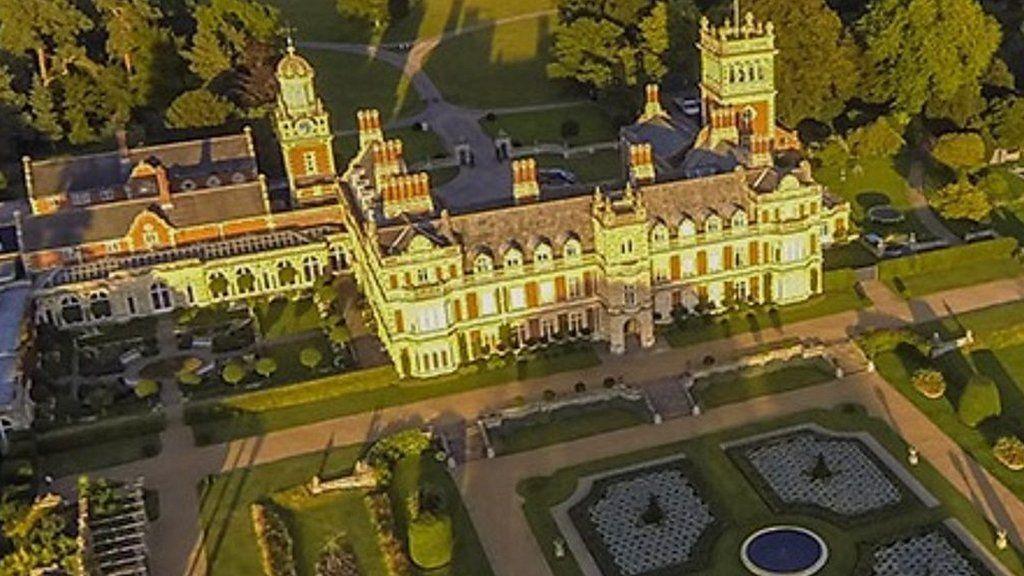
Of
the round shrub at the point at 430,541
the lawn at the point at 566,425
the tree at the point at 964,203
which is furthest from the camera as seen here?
the tree at the point at 964,203

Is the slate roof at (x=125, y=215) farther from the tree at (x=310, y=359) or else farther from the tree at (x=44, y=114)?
the tree at (x=44, y=114)

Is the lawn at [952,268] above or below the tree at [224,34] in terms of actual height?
below

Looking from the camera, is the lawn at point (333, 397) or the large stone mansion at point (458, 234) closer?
the lawn at point (333, 397)

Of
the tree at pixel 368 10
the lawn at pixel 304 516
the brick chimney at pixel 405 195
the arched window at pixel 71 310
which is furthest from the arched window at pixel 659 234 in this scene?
the tree at pixel 368 10

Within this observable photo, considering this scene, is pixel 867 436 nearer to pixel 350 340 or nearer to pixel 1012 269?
pixel 1012 269

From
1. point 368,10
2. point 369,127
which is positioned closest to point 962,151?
point 369,127

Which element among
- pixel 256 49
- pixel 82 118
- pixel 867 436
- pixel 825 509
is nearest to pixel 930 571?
pixel 825 509

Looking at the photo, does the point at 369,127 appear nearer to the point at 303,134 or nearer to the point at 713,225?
the point at 303,134

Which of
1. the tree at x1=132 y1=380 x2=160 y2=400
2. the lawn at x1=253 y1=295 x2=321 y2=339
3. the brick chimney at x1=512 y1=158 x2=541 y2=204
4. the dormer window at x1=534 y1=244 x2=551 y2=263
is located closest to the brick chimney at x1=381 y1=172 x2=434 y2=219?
the brick chimney at x1=512 y1=158 x2=541 y2=204
